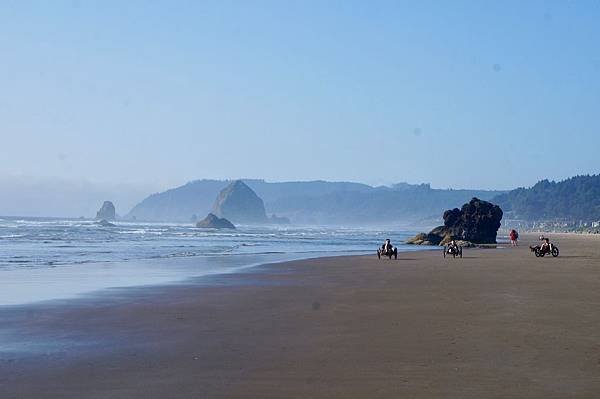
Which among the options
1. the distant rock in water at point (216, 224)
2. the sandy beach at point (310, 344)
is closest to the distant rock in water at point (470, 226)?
the sandy beach at point (310, 344)

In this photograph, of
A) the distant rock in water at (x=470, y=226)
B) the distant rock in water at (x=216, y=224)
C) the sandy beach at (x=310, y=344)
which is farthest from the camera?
the distant rock in water at (x=216, y=224)

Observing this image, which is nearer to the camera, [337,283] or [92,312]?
[92,312]

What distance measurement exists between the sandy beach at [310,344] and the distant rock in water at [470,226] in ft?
147

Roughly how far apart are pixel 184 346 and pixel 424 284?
39.0 feet

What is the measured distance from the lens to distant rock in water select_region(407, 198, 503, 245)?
6347 centimetres

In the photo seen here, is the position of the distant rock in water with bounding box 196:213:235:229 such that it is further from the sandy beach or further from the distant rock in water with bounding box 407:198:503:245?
the sandy beach

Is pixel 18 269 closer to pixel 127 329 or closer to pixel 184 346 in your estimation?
pixel 127 329

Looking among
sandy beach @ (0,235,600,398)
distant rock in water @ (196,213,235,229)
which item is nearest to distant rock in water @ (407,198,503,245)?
A: sandy beach @ (0,235,600,398)

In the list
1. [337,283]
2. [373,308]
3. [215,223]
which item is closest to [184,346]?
[373,308]

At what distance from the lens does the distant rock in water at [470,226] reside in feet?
208

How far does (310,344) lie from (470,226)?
55.6 metres

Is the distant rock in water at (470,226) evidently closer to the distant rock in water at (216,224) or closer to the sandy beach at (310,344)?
the sandy beach at (310,344)

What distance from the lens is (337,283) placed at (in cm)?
2200

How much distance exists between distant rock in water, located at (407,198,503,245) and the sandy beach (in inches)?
1760
